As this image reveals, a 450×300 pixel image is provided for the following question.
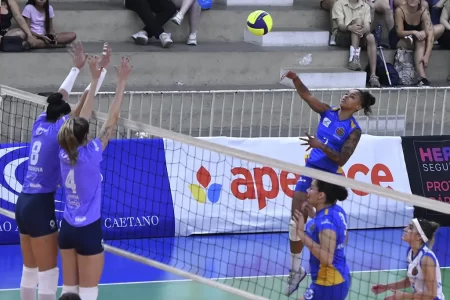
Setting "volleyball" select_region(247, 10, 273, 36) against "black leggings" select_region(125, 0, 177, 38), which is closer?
"volleyball" select_region(247, 10, 273, 36)

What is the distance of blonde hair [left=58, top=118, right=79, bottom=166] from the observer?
23.4ft

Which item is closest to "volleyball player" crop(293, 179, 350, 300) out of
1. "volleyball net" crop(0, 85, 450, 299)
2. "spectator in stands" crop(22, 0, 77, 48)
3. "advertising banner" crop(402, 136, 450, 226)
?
"volleyball net" crop(0, 85, 450, 299)

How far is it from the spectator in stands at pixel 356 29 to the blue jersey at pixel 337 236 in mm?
8293

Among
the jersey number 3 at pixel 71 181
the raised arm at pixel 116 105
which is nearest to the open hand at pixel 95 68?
the raised arm at pixel 116 105

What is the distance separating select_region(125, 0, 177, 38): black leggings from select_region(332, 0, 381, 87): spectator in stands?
106 inches

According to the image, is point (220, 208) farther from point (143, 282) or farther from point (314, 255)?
point (314, 255)

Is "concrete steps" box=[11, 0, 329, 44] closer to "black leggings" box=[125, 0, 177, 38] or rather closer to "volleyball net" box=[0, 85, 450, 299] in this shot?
"black leggings" box=[125, 0, 177, 38]

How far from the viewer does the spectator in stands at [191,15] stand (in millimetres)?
15048

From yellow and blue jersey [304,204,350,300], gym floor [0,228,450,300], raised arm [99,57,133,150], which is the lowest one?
gym floor [0,228,450,300]

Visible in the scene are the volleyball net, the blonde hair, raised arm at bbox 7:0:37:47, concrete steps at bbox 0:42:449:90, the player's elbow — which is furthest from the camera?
concrete steps at bbox 0:42:449:90

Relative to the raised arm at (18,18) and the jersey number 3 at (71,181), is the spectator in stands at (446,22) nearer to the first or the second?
the raised arm at (18,18)

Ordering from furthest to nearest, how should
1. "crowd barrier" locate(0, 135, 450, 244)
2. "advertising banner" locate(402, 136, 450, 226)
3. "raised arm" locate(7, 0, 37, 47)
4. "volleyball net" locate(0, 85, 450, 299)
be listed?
"raised arm" locate(7, 0, 37, 47), "advertising banner" locate(402, 136, 450, 226), "crowd barrier" locate(0, 135, 450, 244), "volleyball net" locate(0, 85, 450, 299)

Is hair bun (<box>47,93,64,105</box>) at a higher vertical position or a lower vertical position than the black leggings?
lower

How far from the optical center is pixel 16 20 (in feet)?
46.3
